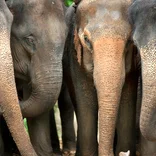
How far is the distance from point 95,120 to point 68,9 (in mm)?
669

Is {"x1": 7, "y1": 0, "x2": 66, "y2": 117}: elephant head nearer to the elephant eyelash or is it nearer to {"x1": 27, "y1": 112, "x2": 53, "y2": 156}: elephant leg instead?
the elephant eyelash

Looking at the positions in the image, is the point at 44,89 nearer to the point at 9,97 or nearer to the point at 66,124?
the point at 9,97

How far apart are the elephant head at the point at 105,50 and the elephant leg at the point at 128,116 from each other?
28 centimetres

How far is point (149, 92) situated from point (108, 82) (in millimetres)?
323

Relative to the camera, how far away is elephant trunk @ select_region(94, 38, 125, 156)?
11.7 ft

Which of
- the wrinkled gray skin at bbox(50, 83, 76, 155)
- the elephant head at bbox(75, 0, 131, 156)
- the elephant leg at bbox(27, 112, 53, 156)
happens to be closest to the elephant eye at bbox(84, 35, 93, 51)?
the elephant head at bbox(75, 0, 131, 156)

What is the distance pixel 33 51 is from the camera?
3.81 meters

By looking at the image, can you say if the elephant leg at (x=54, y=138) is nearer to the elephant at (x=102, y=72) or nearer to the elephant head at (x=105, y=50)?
the elephant at (x=102, y=72)

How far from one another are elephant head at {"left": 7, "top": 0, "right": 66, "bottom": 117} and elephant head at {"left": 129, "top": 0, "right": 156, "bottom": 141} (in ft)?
1.51

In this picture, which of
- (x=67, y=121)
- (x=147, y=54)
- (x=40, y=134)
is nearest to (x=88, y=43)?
(x=147, y=54)

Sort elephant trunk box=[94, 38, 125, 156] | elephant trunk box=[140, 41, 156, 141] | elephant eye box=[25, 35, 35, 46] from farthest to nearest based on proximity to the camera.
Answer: elephant eye box=[25, 35, 35, 46], elephant trunk box=[94, 38, 125, 156], elephant trunk box=[140, 41, 156, 141]

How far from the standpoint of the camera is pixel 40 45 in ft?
12.4

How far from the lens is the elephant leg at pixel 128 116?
13.1 feet

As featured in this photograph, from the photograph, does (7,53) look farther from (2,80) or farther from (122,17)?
(122,17)
